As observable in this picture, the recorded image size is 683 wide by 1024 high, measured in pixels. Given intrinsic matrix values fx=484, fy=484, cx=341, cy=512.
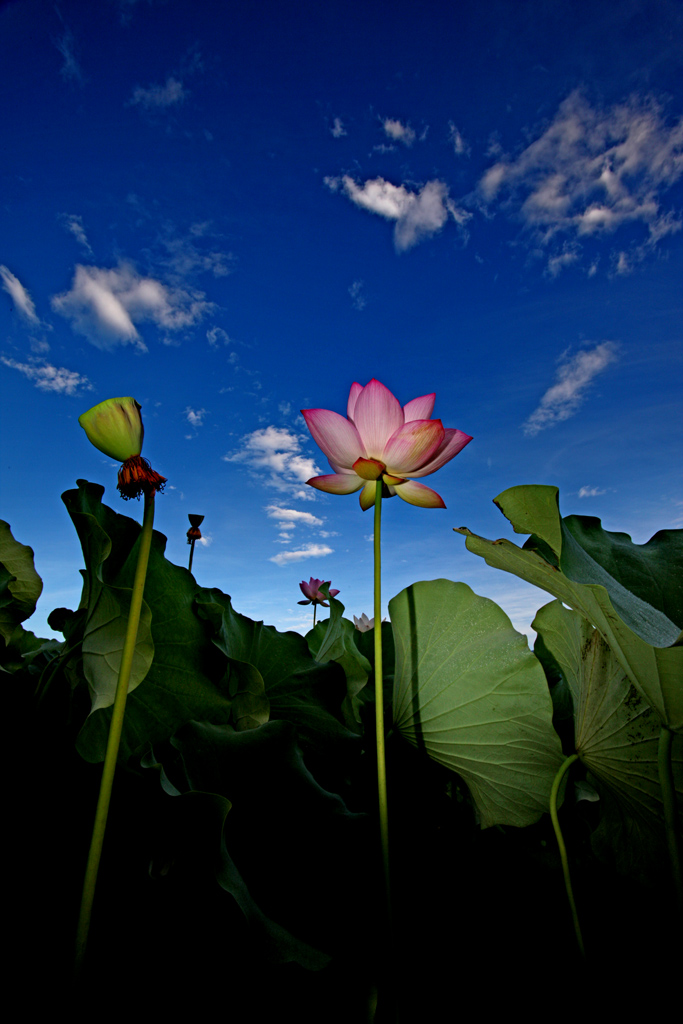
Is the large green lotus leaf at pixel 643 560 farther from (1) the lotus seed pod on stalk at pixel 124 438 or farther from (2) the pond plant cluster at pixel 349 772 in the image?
(1) the lotus seed pod on stalk at pixel 124 438

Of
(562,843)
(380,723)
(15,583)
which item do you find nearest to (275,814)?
(380,723)

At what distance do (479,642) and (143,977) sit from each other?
0.61 metres

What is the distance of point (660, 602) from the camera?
76cm

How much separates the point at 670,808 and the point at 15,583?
4.09 feet

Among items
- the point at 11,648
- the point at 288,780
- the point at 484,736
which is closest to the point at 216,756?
the point at 288,780

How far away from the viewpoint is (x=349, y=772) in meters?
0.85

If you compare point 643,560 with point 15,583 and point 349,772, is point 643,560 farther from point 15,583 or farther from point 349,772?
point 15,583

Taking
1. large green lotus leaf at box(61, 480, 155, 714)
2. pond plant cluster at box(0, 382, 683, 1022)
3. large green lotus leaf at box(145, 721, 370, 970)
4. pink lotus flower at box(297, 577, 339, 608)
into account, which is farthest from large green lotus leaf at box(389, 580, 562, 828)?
pink lotus flower at box(297, 577, 339, 608)

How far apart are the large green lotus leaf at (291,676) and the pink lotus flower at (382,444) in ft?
0.91

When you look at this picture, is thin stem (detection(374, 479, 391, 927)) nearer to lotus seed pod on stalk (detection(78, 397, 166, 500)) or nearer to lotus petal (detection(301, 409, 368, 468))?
lotus petal (detection(301, 409, 368, 468))

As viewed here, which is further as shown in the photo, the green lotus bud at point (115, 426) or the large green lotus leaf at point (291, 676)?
the large green lotus leaf at point (291, 676)

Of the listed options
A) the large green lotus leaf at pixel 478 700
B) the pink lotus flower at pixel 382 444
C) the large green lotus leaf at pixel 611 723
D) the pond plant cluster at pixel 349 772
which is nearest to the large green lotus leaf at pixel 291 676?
the pond plant cluster at pixel 349 772

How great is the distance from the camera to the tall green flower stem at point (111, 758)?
399 mm

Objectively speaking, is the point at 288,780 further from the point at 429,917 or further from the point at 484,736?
the point at 429,917
